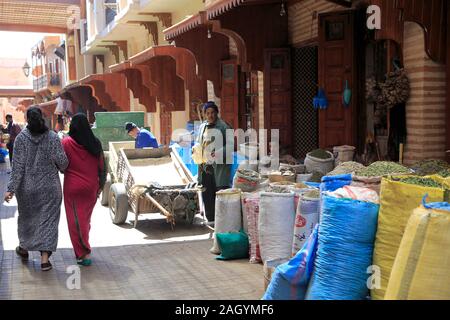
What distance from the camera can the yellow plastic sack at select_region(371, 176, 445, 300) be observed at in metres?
3.43

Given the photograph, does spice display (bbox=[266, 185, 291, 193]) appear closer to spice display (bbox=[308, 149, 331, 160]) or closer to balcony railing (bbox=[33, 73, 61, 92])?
spice display (bbox=[308, 149, 331, 160])

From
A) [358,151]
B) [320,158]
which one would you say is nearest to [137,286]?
[320,158]

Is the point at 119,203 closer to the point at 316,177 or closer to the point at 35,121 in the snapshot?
the point at 35,121

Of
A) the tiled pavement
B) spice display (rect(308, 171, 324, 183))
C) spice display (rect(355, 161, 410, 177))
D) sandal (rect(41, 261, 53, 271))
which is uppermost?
spice display (rect(355, 161, 410, 177))

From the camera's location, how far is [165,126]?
18.1m

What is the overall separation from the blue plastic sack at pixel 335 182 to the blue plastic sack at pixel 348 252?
112 centimetres

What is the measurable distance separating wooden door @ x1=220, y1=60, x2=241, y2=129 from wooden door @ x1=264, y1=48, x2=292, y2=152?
2.10 m

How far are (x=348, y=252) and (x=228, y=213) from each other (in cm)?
256

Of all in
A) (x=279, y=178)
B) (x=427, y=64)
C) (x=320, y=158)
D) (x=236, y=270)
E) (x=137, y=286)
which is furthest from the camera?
(x=320, y=158)

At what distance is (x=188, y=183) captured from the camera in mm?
7676

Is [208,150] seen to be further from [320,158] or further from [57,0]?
[57,0]

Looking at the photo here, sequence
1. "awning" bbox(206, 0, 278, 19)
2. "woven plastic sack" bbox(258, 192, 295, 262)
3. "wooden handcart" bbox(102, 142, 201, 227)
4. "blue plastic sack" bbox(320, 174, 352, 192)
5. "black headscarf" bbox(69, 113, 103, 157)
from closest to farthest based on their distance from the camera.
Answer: "blue plastic sack" bbox(320, 174, 352, 192) → "woven plastic sack" bbox(258, 192, 295, 262) → "black headscarf" bbox(69, 113, 103, 157) → "wooden handcart" bbox(102, 142, 201, 227) → "awning" bbox(206, 0, 278, 19)

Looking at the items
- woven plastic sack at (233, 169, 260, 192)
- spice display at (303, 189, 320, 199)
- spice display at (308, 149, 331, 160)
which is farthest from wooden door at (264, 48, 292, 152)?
spice display at (303, 189, 320, 199)

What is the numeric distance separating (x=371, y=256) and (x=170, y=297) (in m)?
1.80
